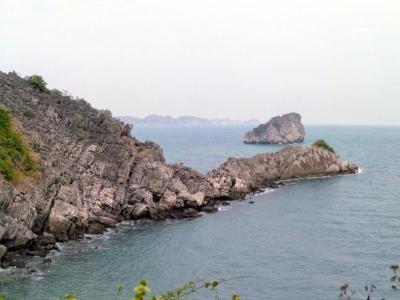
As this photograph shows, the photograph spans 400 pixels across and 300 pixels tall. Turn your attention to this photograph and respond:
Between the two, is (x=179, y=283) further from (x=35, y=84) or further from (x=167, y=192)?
(x=35, y=84)

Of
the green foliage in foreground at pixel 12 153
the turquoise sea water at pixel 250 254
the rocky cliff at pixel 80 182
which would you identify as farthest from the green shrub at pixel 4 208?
the turquoise sea water at pixel 250 254

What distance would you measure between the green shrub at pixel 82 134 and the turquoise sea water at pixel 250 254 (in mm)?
16351

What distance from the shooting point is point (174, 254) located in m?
57.6

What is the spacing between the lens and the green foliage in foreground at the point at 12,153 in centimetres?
5992

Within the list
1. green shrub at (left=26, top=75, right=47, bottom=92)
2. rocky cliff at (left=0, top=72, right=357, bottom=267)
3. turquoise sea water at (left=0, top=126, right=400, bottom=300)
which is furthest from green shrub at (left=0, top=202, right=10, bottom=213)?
green shrub at (left=26, top=75, right=47, bottom=92)

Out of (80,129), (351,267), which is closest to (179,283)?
(351,267)

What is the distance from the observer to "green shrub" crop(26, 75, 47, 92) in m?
82.3

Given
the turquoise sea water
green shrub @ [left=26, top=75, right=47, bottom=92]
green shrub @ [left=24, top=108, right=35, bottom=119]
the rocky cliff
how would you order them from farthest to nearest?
1. green shrub @ [left=26, top=75, right=47, bottom=92]
2. green shrub @ [left=24, top=108, right=35, bottom=119]
3. the rocky cliff
4. the turquoise sea water

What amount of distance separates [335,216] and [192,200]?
22.4 meters

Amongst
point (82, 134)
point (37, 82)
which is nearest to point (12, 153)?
point (82, 134)

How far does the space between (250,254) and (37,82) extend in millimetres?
46868

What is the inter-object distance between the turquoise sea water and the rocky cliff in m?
3.55

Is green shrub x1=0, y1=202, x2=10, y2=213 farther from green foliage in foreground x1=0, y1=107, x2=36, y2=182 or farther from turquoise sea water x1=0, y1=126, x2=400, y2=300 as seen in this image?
turquoise sea water x1=0, y1=126, x2=400, y2=300

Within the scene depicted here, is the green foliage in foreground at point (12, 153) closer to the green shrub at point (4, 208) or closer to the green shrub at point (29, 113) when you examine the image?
the green shrub at point (29, 113)
